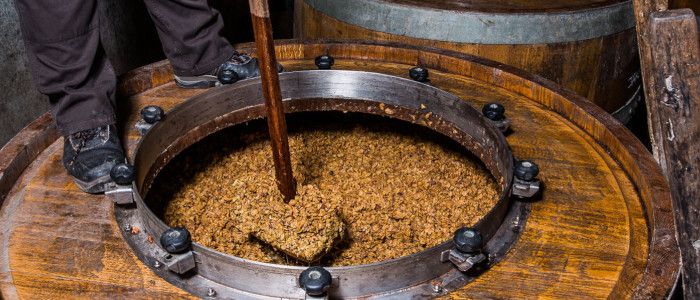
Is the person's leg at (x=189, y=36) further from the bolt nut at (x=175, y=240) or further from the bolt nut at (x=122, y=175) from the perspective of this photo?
the bolt nut at (x=175, y=240)

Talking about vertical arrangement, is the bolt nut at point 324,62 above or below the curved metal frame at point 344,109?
above

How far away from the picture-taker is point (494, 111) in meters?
2.12

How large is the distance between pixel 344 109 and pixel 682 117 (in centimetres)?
108

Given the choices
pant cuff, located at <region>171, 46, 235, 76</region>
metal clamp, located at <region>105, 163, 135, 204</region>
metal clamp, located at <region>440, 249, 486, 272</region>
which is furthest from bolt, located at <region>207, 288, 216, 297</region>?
pant cuff, located at <region>171, 46, 235, 76</region>

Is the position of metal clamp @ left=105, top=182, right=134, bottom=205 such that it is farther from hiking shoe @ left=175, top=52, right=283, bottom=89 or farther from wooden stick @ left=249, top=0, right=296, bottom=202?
hiking shoe @ left=175, top=52, right=283, bottom=89

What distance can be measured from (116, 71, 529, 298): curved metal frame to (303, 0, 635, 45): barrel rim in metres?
0.35

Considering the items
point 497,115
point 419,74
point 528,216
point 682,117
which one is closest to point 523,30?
point 419,74

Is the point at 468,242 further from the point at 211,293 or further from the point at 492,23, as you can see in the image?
the point at 492,23

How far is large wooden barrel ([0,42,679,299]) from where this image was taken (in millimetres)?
1576

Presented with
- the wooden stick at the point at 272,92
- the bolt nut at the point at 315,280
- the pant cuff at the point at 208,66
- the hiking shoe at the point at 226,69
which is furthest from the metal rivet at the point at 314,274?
the pant cuff at the point at 208,66

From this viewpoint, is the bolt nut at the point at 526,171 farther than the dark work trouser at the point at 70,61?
No

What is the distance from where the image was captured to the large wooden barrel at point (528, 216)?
158 centimetres

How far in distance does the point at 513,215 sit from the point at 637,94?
62.8 inches

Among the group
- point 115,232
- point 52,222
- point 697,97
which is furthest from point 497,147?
point 52,222
